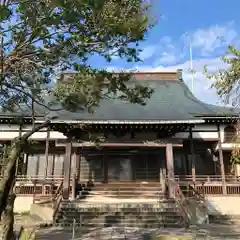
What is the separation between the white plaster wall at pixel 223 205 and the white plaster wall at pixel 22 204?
31.8 ft

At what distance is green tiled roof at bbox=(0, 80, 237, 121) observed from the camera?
16781 mm

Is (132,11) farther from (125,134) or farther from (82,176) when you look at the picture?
(82,176)

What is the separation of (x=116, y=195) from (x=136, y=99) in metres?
9.16

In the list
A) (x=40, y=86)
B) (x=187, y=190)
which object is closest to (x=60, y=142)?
(x=187, y=190)

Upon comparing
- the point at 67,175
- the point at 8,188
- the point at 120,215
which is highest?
the point at 67,175

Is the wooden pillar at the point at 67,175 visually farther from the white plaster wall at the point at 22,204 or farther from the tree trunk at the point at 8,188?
the tree trunk at the point at 8,188

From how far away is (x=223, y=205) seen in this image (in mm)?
17547

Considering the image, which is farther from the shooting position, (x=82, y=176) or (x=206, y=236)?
(x=82, y=176)

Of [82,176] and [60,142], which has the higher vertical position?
[60,142]

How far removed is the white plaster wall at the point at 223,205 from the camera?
56.9 feet

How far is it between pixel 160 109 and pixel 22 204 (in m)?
9.41

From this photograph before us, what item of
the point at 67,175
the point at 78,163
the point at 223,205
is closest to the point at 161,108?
the point at 78,163

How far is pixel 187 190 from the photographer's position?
17.2 meters

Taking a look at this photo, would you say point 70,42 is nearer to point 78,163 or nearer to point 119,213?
point 119,213
